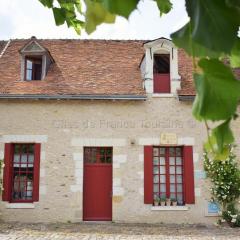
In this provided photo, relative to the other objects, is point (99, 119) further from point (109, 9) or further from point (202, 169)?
point (109, 9)

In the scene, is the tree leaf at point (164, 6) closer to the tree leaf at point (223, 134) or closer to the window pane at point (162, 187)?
the tree leaf at point (223, 134)

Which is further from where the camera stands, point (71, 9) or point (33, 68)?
point (33, 68)

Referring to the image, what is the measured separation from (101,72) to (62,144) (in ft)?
10.0

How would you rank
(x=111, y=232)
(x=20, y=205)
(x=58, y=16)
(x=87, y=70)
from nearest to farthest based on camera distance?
1. (x=58, y=16)
2. (x=111, y=232)
3. (x=20, y=205)
4. (x=87, y=70)

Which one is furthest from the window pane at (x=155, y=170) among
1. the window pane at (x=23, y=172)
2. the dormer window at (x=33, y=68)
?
the dormer window at (x=33, y=68)

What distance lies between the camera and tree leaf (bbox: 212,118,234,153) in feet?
2.58

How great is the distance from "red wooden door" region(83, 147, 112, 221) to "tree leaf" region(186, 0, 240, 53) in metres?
12.3

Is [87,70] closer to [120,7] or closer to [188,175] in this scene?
[188,175]

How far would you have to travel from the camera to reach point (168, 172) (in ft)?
42.3

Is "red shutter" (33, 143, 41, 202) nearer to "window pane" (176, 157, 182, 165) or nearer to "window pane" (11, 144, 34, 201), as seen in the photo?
"window pane" (11, 144, 34, 201)

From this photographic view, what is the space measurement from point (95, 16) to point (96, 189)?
40.7 feet

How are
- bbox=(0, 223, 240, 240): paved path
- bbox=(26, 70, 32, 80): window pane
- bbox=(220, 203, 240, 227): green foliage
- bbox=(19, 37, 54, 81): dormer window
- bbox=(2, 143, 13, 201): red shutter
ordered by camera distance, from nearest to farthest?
bbox=(0, 223, 240, 240): paved path → bbox=(220, 203, 240, 227): green foliage → bbox=(2, 143, 13, 201): red shutter → bbox=(19, 37, 54, 81): dormer window → bbox=(26, 70, 32, 80): window pane

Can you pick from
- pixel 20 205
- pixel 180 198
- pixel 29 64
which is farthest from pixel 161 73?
pixel 20 205

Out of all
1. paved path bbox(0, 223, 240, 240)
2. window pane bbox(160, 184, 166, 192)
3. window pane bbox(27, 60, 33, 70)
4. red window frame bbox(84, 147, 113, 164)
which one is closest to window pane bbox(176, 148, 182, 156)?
window pane bbox(160, 184, 166, 192)
